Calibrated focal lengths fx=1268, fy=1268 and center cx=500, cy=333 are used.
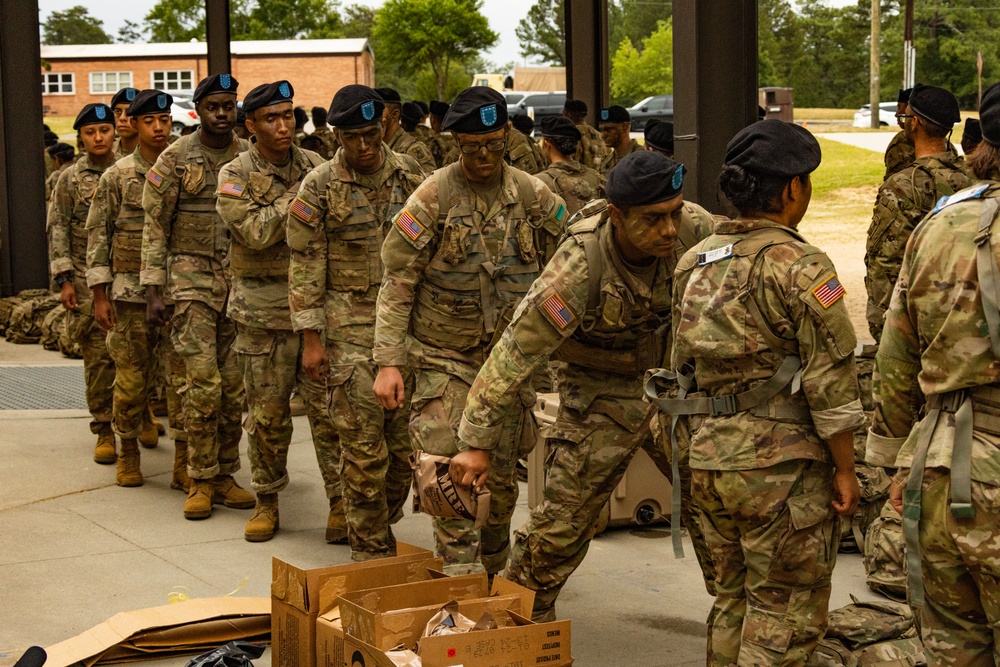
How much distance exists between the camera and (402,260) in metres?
5.53

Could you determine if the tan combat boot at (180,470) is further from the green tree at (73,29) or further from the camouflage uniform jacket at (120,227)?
the green tree at (73,29)

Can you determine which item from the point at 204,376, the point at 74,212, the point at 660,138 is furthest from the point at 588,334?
the point at 660,138

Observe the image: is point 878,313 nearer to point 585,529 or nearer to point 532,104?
point 585,529

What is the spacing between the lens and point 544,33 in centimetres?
9312

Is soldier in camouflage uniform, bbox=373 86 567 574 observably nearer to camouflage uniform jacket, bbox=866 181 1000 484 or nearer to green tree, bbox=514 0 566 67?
camouflage uniform jacket, bbox=866 181 1000 484

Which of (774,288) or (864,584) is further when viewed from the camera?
(864,584)

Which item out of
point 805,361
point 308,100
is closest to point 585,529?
point 805,361

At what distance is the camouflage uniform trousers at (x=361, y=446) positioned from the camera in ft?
20.6

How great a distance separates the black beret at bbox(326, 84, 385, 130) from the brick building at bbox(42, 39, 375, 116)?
48691 millimetres

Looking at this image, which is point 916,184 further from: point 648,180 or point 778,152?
point 778,152

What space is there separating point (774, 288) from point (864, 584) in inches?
105

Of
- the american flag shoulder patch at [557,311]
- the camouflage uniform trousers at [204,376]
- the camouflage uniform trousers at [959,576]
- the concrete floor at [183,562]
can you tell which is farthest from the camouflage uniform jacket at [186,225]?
the camouflage uniform trousers at [959,576]

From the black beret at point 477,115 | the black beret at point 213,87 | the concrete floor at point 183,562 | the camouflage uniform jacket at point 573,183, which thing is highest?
the black beret at point 213,87

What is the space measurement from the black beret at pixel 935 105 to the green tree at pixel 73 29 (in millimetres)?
97891
